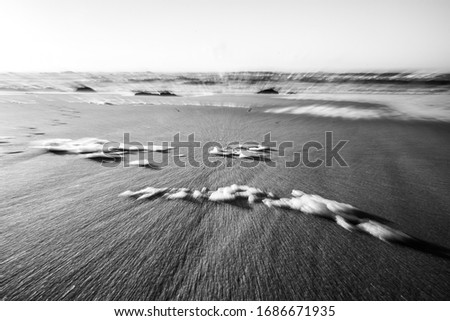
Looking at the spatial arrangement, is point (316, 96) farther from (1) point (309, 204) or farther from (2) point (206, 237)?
(2) point (206, 237)

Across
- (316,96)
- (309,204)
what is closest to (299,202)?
(309,204)

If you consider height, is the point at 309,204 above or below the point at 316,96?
below

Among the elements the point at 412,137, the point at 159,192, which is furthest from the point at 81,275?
the point at 412,137

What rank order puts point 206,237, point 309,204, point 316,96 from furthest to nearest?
1. point 316,96
2. point 309,204
3. point 206,237

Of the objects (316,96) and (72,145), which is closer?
(72,145)

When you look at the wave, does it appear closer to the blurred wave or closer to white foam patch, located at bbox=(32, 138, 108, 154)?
white foam patch, located at bbox=(32, 138, 108, 154)

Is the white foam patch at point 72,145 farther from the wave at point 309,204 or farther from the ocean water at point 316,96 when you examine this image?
the ocean water at point 316,96

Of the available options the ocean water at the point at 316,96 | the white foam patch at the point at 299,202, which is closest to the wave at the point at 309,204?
the white foam patch at the point at 299,202

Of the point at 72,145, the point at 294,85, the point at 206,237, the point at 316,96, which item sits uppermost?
the point at 294,85
